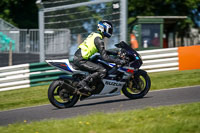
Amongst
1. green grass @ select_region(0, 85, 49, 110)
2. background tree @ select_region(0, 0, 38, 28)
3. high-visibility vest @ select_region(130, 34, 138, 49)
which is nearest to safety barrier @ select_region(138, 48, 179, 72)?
high-visibility vest @ select_region(130, 34, 138, 49)

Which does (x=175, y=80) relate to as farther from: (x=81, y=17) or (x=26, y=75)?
(x=26, y=75)

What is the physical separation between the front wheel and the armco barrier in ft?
16.8

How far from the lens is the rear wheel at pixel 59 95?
786 cm

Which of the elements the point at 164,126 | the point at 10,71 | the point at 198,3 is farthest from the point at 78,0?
the point at 198,3

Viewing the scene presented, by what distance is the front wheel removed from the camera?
8242mm

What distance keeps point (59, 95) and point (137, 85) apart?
182 centimetres

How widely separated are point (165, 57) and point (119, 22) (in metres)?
2.35

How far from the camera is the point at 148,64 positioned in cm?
1347

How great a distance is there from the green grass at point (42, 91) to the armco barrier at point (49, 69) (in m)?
0.54

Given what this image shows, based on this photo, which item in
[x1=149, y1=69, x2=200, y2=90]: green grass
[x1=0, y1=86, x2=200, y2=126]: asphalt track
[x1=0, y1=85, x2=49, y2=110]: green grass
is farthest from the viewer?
[x1=149, y1=69, x2=200, y2=90]: green grass

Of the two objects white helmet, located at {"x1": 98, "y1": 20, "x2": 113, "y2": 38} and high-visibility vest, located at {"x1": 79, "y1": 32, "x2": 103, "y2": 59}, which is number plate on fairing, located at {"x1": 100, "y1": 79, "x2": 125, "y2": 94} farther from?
white helmet, located at {"x1": 98, "y1": 20, "x2": 113, "y2": 38}

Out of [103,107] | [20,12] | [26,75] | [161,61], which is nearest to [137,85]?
[103,107]

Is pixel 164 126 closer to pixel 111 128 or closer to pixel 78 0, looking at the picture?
pixel 111 128

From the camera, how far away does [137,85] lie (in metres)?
8.25
